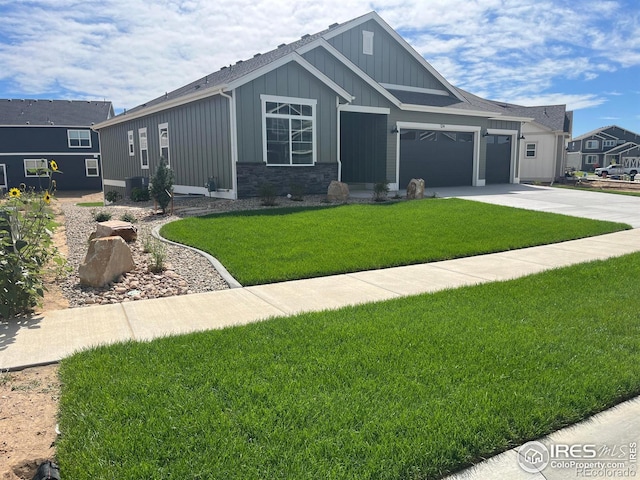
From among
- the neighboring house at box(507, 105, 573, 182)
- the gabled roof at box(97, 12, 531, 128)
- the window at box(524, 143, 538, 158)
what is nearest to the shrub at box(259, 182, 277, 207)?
the gabled roof at box(97, 12, 531, 128)

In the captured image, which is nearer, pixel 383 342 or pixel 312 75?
pixel 383 342

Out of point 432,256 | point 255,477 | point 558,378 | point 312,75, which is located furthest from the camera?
point 312,75

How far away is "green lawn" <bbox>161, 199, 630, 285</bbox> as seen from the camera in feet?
24.7

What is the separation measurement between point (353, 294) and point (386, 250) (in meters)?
2.52

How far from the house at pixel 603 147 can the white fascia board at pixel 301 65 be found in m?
65.0

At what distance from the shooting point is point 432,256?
26.8 ft

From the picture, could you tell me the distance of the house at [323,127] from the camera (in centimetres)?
1476

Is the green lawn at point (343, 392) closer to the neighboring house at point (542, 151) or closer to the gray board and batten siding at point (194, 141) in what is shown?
the gray board and batten siding at point (194, 141)

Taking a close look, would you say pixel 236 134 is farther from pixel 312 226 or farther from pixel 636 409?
pixel 636 409

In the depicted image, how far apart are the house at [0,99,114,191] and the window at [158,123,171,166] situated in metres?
21.5

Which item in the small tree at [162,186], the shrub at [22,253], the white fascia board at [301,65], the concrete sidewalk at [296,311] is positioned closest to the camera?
the concrete sidewalk at [296,311]

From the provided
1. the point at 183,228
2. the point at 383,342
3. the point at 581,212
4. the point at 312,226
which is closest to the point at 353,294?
the point at 383,342

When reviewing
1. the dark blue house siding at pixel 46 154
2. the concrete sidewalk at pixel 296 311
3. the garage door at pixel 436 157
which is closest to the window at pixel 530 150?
the garage door at pixel 436 157

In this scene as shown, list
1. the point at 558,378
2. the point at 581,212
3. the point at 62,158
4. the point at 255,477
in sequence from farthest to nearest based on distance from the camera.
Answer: the point at 62,158 < the point at 581,212 < the point at 558,378 < the point at 255,477
